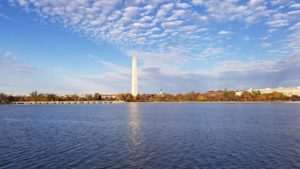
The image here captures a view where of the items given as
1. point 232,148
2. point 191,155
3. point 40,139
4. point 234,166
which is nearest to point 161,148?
point 191,155

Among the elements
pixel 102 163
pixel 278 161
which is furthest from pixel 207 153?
pixel 102 163

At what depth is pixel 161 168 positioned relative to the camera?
24.0 m

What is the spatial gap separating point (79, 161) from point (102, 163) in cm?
224

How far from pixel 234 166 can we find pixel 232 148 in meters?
8.04

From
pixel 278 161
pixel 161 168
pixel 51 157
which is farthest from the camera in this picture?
pixel 51 157

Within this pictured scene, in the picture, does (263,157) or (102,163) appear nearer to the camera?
(102,163)

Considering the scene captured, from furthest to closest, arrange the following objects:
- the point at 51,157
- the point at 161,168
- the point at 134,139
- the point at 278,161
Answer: the point at 134,139
the point at 51,157
the point at 278,161
the point at 161,168

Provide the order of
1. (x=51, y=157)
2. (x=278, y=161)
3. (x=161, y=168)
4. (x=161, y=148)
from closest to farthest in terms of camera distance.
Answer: (x=161, y=168), (x=278, y=161), (x=51, y=157), (x=161, y=148)

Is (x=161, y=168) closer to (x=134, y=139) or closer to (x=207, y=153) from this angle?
(x=207, y=153)

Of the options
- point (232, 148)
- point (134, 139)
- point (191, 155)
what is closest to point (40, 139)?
point (134, 139)

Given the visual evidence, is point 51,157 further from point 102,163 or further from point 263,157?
point 263,157

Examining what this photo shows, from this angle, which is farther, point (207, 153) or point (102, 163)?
point (207, 153)

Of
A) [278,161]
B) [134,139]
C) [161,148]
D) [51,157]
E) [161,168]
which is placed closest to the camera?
[161,168]

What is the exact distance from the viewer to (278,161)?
2631 cm
